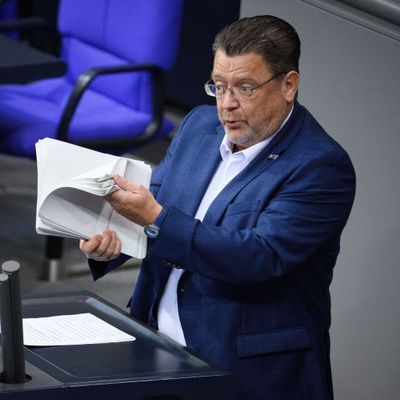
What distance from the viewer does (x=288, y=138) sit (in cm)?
239

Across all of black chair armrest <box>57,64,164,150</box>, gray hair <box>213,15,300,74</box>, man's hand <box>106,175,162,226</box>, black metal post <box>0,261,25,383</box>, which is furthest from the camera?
black chair armrest <box>57,64,164,150</box>

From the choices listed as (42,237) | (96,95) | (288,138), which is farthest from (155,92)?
(288,138)

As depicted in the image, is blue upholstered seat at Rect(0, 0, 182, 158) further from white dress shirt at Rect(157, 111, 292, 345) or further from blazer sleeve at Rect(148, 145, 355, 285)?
blazer sleeve at Rect(148, 145, 355, 285)

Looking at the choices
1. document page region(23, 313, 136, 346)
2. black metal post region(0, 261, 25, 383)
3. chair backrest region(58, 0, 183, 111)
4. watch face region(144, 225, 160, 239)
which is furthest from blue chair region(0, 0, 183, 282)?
black metal post region(0, 261, 25, 383)

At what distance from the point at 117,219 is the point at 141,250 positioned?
0.08m

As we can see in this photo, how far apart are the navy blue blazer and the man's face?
0.14 feet

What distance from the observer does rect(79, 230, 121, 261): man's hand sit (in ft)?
7.45

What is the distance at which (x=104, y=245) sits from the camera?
2.27 m

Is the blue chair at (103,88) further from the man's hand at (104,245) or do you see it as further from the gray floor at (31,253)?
the man's hand at (104,245)

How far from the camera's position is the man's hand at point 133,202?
2172 mm

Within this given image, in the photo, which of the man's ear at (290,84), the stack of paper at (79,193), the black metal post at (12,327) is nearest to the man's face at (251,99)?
the man's ear at (290,84)

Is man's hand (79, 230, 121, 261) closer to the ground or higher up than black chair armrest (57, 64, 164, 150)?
higher up

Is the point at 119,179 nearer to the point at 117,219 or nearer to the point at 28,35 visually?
the point at 117,219

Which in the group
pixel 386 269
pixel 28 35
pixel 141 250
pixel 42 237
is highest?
pixel 141 250
